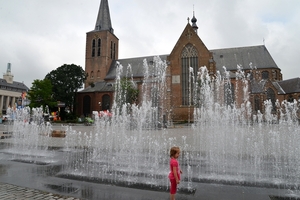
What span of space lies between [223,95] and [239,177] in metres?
29.5

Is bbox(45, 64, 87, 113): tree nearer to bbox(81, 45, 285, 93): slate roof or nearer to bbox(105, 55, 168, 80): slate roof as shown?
bbox(81, 45, 285, 93): slate roof

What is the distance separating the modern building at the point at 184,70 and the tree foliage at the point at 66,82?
8.12 feet

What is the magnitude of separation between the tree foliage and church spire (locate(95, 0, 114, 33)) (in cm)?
1050

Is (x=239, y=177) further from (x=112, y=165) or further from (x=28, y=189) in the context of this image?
(x=28, y=189)

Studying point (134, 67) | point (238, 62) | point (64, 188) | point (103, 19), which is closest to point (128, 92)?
point (134, 67)

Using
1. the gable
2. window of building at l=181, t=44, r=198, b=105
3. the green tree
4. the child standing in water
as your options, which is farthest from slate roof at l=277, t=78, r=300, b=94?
the child standing in water

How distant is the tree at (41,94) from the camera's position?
3753cm

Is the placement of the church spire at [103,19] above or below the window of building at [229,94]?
above

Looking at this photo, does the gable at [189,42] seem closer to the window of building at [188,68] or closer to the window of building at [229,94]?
the window of building at [188,68]

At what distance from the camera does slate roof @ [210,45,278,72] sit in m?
37.9

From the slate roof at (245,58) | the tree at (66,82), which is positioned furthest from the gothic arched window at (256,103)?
the tree at (66,82)

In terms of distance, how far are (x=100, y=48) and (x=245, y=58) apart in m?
28.9

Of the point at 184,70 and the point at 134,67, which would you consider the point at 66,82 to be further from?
the point at 184,70

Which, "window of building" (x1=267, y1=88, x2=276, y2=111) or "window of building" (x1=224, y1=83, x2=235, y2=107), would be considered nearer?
"window of building" (x1=224, y1=83, x2=235, y2=107)
